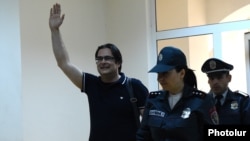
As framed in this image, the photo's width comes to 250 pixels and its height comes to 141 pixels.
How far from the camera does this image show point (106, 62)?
2250 millimetres

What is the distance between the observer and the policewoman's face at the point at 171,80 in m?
1.67

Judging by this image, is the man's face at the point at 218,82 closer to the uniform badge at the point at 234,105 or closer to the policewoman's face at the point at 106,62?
the uniform badge at the point at 234,105

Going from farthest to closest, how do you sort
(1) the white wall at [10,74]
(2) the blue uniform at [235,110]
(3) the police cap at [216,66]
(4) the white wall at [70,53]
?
(4) the white wall at [70,53], (1) the white wall at [10,74], (3) the police cap at [216,66], (2) the blue uniform at [235,110]

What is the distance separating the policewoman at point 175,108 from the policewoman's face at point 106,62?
0.54 meters

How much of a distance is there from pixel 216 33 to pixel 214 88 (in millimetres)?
1858

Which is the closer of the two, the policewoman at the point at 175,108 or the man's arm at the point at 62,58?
the policewoman at the point at 175,108

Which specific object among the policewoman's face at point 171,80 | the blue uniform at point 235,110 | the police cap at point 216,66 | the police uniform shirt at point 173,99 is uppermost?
the police cap at point 216,66

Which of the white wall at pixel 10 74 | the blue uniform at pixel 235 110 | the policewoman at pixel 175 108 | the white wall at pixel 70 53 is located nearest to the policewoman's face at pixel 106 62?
the policewoman at pixel 175 108

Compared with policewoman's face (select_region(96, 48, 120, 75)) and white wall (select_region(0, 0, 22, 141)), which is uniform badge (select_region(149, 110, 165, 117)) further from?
white wall (select_region(0, 0, 22, 141))

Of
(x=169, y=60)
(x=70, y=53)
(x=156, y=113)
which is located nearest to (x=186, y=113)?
(x=156, y=113)

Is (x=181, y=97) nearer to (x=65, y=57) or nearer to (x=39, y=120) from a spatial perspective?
(x=65, y=57)

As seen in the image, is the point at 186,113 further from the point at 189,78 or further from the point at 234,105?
the point at 234,105

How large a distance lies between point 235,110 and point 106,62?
2.75 feet

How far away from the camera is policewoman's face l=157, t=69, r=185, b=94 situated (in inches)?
65.9
